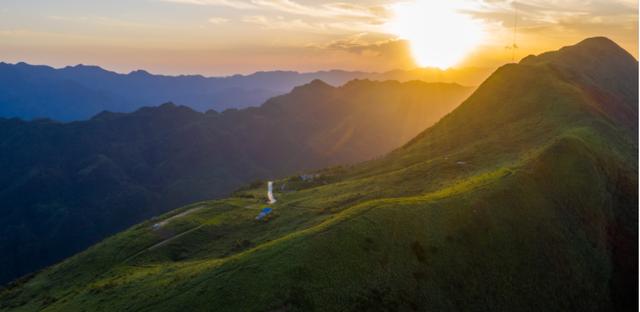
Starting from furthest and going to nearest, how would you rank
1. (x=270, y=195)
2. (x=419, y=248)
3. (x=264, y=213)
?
1. (x=270, y=195)
2. (x=264, y=213)
3. (x=419, y=248)

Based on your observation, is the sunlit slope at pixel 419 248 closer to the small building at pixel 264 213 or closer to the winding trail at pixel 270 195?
the small building at pixel 264 213

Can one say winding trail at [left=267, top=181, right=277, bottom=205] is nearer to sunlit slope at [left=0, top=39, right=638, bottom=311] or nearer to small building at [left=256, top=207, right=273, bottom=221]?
sunlit slope at [left=0, top=39, right=638, bottom=311]

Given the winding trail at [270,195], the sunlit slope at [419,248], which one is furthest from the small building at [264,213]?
the winding trail at [270,195]

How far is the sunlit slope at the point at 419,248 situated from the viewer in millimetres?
61750

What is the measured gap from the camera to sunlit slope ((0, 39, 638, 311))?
61750 mm

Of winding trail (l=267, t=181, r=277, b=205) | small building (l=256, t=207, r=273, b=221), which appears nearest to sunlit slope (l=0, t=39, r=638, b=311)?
small building (l=256, t=207, r=273, b=221)

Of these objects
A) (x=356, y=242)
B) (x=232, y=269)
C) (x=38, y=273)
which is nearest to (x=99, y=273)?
(x=38, y=273)

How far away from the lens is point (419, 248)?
71000 mm

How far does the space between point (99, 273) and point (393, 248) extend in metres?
71.1

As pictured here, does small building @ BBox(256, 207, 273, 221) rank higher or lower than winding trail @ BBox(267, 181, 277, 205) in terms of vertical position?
higher

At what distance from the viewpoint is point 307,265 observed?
202ft

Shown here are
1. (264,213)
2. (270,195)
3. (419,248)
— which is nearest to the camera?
(419,248)

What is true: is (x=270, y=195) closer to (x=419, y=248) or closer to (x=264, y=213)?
(x=264, y=213)

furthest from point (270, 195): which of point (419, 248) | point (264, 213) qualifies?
point (419, 248)
